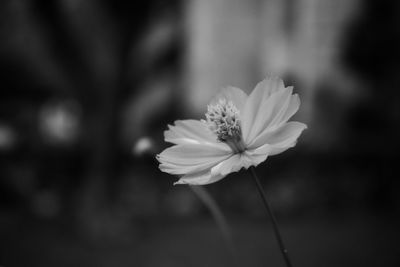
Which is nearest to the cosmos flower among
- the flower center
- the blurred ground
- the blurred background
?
the flower center

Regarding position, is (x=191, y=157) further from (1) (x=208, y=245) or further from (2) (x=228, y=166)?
(1) (x=208, y=245)

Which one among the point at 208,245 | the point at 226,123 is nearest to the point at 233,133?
the point at 226,123

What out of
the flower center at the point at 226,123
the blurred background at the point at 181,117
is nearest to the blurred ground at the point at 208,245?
the blurred background at the point at 181,117

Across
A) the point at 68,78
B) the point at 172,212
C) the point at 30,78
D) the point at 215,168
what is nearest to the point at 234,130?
the point at 215,168

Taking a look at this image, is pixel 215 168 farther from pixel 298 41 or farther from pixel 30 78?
pixel 30 78

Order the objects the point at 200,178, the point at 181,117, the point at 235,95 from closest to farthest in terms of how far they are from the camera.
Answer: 1. the point at 200,178
2. the point at 235,95
3. the point at 181,117

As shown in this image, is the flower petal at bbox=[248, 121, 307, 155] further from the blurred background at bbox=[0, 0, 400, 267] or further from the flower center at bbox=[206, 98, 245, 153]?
the blurred background at bbox=[0, 0, 400, 267]
